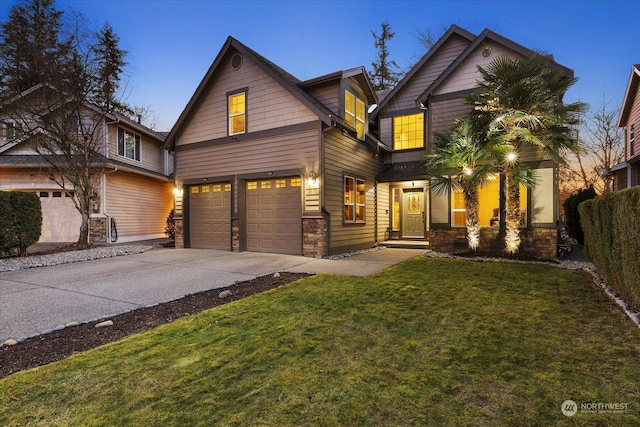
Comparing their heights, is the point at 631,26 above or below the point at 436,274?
above

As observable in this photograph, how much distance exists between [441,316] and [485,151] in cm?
604

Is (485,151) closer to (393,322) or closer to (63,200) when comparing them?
(393,322)

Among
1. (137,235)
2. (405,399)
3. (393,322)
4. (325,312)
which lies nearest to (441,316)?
(393,322)

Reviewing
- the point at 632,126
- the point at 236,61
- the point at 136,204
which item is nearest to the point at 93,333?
the point at 236,61

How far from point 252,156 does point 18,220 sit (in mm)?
6774

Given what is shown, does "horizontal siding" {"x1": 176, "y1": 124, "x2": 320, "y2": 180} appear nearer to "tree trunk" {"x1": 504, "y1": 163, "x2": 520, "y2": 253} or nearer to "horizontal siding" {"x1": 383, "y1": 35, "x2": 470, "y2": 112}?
"horizontal siding" {"x1": 383, "y1": 35, "x2": 470, "y2": 112}

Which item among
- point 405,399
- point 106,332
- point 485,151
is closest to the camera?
point 405,399

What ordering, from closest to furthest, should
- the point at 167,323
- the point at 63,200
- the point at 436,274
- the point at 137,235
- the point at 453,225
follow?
the point at 167,323, the point at 436,274, the point at 453,225, the point at 63,200, the point at 137,235

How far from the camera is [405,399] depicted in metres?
2.21

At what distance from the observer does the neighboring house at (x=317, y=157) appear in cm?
953

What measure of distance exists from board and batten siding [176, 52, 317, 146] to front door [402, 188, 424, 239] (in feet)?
19.7

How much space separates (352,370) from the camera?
2635 mm

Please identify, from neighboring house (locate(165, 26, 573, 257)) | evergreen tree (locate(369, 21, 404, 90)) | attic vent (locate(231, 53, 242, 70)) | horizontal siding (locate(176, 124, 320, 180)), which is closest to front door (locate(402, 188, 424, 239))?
neighboring house (locate(165, 26, 573, 257))

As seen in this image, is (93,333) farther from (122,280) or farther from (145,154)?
(145,154)
